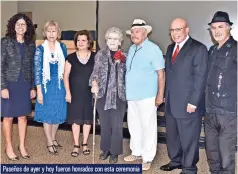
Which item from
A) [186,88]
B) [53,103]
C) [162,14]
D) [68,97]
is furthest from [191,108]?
[162,14]

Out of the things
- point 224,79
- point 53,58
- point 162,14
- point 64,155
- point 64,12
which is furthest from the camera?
point 64,12

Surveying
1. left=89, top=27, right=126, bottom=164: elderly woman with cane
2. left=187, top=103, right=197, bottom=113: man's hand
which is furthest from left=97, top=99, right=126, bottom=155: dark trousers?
left=187, top=103, right=197, bottom=113: man's hand

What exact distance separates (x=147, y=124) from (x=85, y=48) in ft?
3.18

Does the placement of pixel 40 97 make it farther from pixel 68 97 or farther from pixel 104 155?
pixel 104 155

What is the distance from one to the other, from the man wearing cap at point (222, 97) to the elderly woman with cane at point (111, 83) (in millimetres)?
855

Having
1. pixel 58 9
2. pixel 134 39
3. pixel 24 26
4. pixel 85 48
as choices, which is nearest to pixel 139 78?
pixel 134 39

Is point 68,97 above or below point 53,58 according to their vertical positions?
below

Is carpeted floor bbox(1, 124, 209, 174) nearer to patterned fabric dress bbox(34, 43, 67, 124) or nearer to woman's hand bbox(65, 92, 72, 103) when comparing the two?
patterned fabric dress bbox(34, 43, 67, 124)

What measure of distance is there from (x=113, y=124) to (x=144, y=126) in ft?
0.99

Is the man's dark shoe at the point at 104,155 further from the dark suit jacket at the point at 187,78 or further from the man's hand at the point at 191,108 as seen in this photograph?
the man's hand at the point at 191,108

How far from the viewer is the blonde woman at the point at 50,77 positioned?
10.5 ft

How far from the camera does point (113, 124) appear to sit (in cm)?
317

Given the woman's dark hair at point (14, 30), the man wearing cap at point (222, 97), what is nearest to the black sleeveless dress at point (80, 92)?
the woman's dark hair at point (14, 30)

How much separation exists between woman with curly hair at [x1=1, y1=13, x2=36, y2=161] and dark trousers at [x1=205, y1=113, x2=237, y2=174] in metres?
1.72
